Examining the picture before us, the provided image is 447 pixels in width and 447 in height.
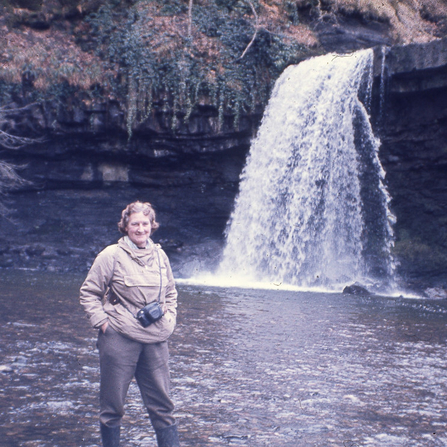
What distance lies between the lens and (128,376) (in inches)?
109

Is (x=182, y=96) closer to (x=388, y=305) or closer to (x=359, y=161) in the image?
(x=359, y=161)

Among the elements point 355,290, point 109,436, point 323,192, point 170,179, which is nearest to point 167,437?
point 109,436

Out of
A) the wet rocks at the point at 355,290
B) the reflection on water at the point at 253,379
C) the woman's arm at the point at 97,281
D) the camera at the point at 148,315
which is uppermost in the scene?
the woman's arm at the point at 97,281

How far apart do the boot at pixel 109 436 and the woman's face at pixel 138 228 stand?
99 centimetres

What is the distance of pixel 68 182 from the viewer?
1670 centimetres

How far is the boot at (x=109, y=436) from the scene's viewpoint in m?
2.70

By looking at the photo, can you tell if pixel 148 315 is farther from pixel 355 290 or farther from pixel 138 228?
pixel 355 290

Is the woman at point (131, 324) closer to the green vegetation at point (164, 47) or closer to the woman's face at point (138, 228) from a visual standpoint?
the woman's face at point (138, 228)

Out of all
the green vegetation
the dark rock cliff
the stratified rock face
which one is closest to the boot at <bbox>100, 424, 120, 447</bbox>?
the stratified rock face

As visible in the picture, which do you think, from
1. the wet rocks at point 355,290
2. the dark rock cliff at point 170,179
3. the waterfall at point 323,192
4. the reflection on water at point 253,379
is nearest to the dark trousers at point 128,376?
the reflection on water at point 253,379

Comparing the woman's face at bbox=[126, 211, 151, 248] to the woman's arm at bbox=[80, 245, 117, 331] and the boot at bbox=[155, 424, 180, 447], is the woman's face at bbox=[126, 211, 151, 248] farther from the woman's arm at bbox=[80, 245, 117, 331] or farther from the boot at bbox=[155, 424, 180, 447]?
the boot at bbox=[155, 424, 180, 447]

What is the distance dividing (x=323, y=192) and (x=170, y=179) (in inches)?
207

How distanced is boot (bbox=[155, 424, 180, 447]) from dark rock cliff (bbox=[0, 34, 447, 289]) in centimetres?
1135

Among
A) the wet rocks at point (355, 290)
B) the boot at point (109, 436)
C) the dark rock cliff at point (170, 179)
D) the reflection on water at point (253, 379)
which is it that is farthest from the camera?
the dark rock cliff at point (170, 179)
